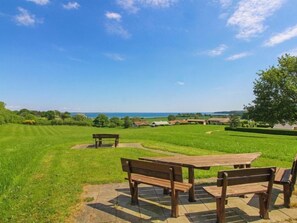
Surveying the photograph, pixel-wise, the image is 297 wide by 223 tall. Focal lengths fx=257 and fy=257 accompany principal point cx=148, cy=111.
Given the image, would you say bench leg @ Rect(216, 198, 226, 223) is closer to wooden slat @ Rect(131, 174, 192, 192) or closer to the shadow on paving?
the shadow on paving

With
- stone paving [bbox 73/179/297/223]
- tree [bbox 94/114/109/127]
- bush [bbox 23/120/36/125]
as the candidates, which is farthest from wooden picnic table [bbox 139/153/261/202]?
bush [bbox 23/120/36/125]

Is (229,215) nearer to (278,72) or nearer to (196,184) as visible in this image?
(196,184)

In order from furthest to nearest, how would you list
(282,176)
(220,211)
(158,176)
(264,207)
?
(282,176) → (158,176) → (264,207) → (220,211)

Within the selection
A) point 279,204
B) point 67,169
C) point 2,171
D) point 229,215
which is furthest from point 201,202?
point 2,171

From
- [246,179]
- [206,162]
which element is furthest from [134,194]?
[246,179]

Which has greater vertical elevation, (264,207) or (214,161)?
(214,161)

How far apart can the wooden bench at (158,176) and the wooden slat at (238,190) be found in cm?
45

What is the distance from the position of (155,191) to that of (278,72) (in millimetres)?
31086

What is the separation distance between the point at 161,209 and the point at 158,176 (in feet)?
2.21

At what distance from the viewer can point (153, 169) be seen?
479 cm

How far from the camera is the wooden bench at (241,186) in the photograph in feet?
13.5

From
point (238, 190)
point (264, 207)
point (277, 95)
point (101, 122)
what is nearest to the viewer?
point (238, 190)

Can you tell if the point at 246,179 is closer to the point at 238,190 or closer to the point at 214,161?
the point at 238,190

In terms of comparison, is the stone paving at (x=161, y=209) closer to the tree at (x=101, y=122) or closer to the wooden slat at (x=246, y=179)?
the wooden slat at (x=246, y=179)
